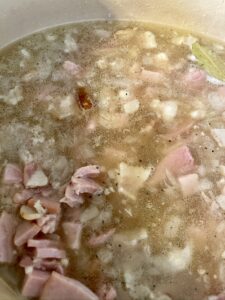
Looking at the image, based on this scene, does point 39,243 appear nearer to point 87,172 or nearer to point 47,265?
point 47,265

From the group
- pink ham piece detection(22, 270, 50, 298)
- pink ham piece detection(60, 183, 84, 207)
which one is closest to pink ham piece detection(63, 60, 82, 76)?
pink ham piece detection(60, 183, 84, 207)

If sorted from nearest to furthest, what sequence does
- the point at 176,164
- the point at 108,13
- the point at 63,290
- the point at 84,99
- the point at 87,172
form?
the point at 63,290 < the point at 87,172 < the point at 176,164 < the point at 84,99 < the point at 108,13

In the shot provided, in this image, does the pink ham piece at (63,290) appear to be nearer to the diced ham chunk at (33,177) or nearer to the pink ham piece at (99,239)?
the pink ham piece at (99,239)

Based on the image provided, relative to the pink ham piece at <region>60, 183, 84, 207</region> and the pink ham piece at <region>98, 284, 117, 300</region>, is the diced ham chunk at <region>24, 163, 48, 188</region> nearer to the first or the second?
the pink ham piece at <region>60, 183, 84, 207</region>

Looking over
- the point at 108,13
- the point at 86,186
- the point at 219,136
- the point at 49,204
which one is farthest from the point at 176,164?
the point at 108,13

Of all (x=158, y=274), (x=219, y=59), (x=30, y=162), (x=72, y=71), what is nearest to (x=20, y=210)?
(x=30, y=162)

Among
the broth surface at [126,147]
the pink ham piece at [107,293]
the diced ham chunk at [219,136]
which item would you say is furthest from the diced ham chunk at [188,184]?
the pink ham piece at [107,293]
